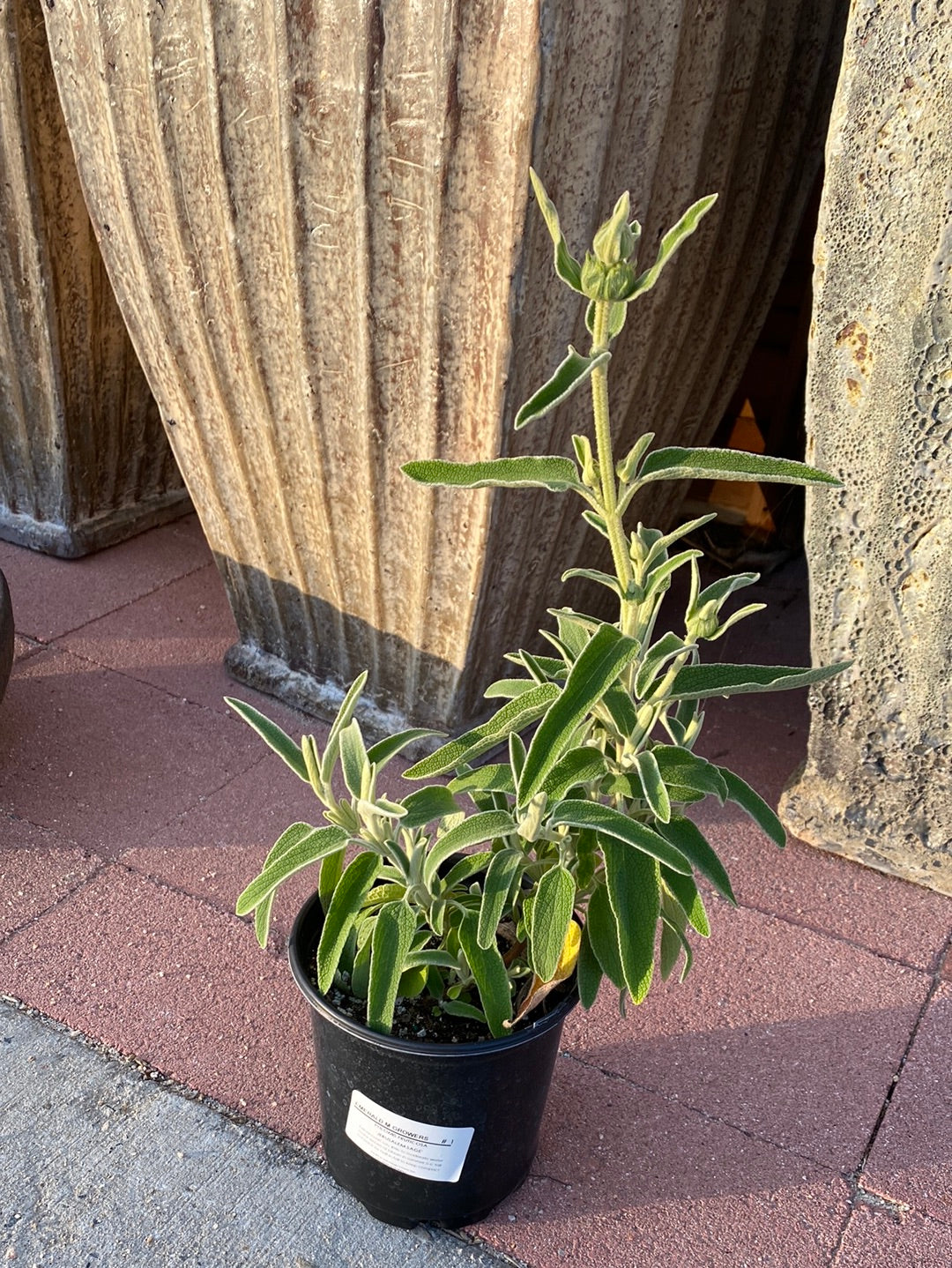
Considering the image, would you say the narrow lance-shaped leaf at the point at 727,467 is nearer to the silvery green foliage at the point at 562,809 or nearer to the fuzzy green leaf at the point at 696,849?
the silvery green foliage at the point at 562,809

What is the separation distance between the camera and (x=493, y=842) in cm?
148

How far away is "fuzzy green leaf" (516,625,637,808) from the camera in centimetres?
113

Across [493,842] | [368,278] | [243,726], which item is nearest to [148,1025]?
[493,842]

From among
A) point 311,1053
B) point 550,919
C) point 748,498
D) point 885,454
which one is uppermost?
point 885,454

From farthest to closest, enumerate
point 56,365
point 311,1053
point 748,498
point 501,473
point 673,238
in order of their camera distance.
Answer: point 748,498 < point 56,365 < point 311,1053 < point 501,473 < point 673,238

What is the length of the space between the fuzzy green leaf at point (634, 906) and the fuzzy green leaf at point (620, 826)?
0.12 feet

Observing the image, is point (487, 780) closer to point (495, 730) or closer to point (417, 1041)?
point (495, 730)

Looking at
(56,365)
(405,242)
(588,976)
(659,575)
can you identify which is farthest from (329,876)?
(56,365)

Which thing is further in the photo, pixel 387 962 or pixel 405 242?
pixel 405 242

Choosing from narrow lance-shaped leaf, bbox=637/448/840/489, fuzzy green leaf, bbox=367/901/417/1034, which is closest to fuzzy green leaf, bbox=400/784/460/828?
fuzzy green leaf, bbox=367/901/417/1034

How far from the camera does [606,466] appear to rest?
3.73ft

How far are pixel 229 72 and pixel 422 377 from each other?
1.78 feet

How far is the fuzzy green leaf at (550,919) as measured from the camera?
1235mm

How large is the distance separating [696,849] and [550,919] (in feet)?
0.63
